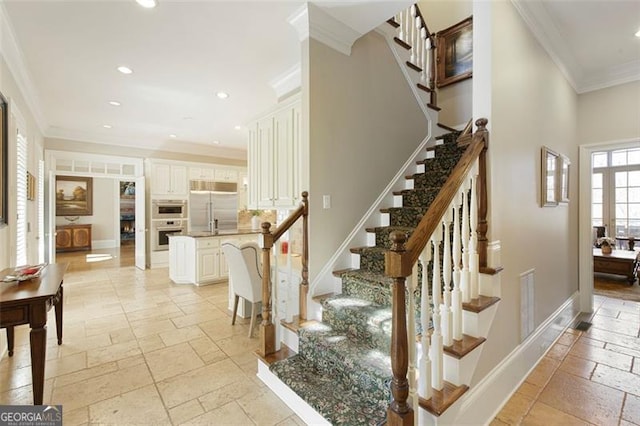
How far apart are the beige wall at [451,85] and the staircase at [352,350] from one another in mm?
2345

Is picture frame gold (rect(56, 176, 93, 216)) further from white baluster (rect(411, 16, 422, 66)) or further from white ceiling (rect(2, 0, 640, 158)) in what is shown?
white baluster (rect(411, 16, 422, 66))

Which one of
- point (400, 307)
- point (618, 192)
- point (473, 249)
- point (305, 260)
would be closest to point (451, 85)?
point (473, 249)

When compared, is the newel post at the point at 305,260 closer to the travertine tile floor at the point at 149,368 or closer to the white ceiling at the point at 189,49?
the travertine tile floor at the point at 149,368

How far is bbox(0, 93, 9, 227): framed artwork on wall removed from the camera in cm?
252

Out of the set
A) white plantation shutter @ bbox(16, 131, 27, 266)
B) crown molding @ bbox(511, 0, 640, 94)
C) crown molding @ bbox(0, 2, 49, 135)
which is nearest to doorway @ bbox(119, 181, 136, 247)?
crown molding @ bbox(0, 2, 49, 135)

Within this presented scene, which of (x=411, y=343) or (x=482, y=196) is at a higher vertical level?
(x=482, y=196)

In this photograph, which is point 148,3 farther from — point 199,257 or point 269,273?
point 199,257

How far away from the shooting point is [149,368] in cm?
258

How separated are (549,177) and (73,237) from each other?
1227 centimetres

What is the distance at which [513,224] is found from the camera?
229 centimetres

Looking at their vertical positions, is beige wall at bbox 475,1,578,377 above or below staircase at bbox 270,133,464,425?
above

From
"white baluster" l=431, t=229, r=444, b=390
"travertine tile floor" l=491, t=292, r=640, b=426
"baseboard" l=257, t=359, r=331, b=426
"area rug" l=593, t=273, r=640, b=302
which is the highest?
"white baluster" l=431, t=229, r=444, b=390

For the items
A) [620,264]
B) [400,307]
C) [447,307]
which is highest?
[400,307]

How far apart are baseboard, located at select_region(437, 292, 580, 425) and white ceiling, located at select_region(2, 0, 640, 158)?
2.74 metres
